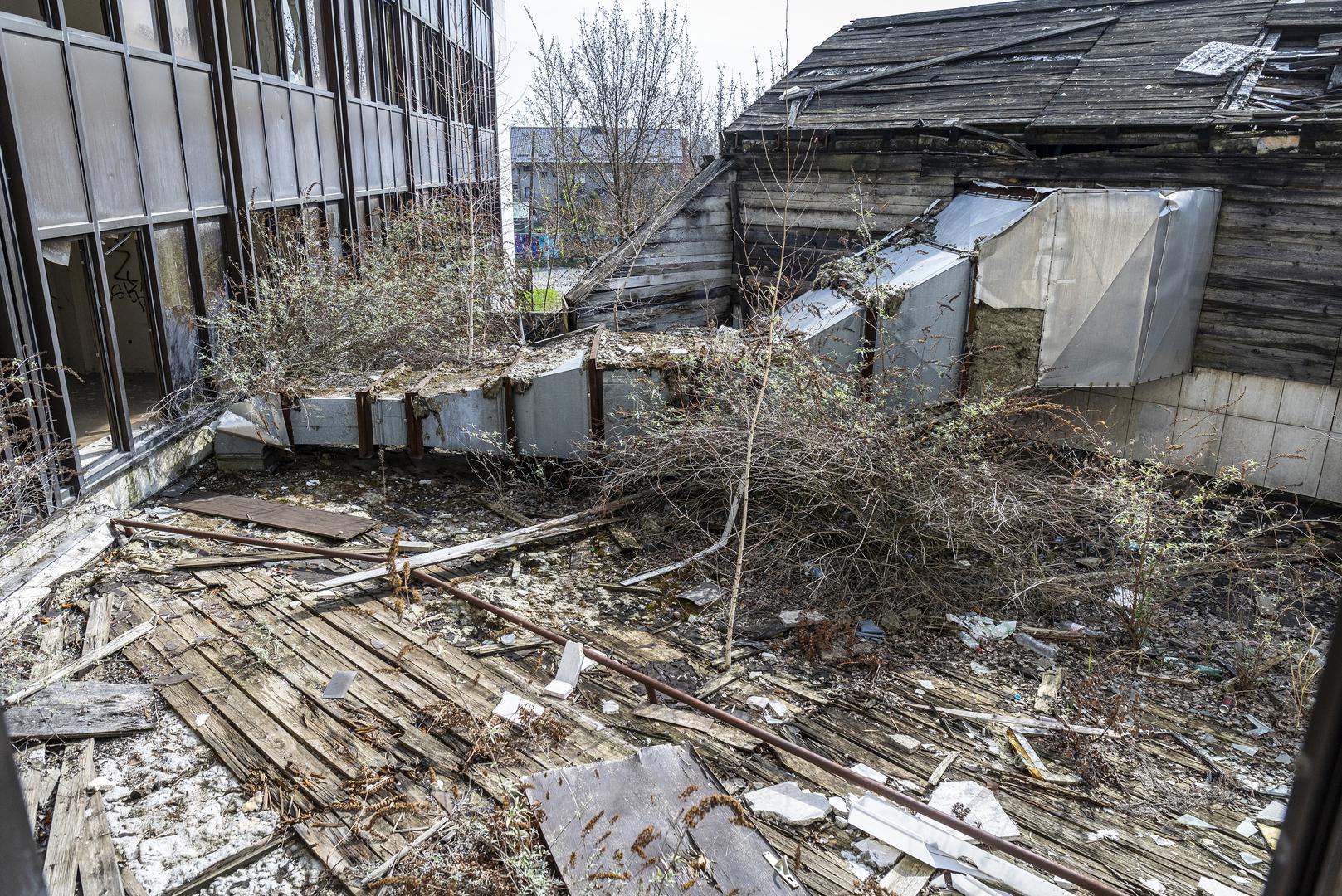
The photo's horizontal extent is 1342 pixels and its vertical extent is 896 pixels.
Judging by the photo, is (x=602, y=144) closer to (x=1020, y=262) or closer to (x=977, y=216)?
(x=977, y=216)

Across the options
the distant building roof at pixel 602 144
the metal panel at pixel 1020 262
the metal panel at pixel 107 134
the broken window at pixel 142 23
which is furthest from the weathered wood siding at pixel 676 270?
the distant building roof at pixel 602 144

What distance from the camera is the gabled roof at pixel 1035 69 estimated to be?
31.0 ft

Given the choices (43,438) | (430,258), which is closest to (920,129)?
(430,258)

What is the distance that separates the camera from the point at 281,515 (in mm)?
7281

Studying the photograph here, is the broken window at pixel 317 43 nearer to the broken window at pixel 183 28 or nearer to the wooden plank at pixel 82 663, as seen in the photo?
the broken window at pixel 183 28

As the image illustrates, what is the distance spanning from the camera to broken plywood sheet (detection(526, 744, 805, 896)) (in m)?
3.43

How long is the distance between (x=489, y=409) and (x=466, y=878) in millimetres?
5036

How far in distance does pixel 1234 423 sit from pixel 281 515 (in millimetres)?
9668

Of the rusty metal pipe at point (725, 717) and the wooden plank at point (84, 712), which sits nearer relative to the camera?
the rusty metal pipe at point (725, 717)

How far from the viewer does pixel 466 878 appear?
3.42 m

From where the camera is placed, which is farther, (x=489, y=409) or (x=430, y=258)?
(x=430, y=258)

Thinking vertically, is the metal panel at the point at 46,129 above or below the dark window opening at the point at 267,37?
below

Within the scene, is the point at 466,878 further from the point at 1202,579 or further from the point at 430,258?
the point at 430,258

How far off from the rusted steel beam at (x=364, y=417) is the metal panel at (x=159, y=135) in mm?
2604
